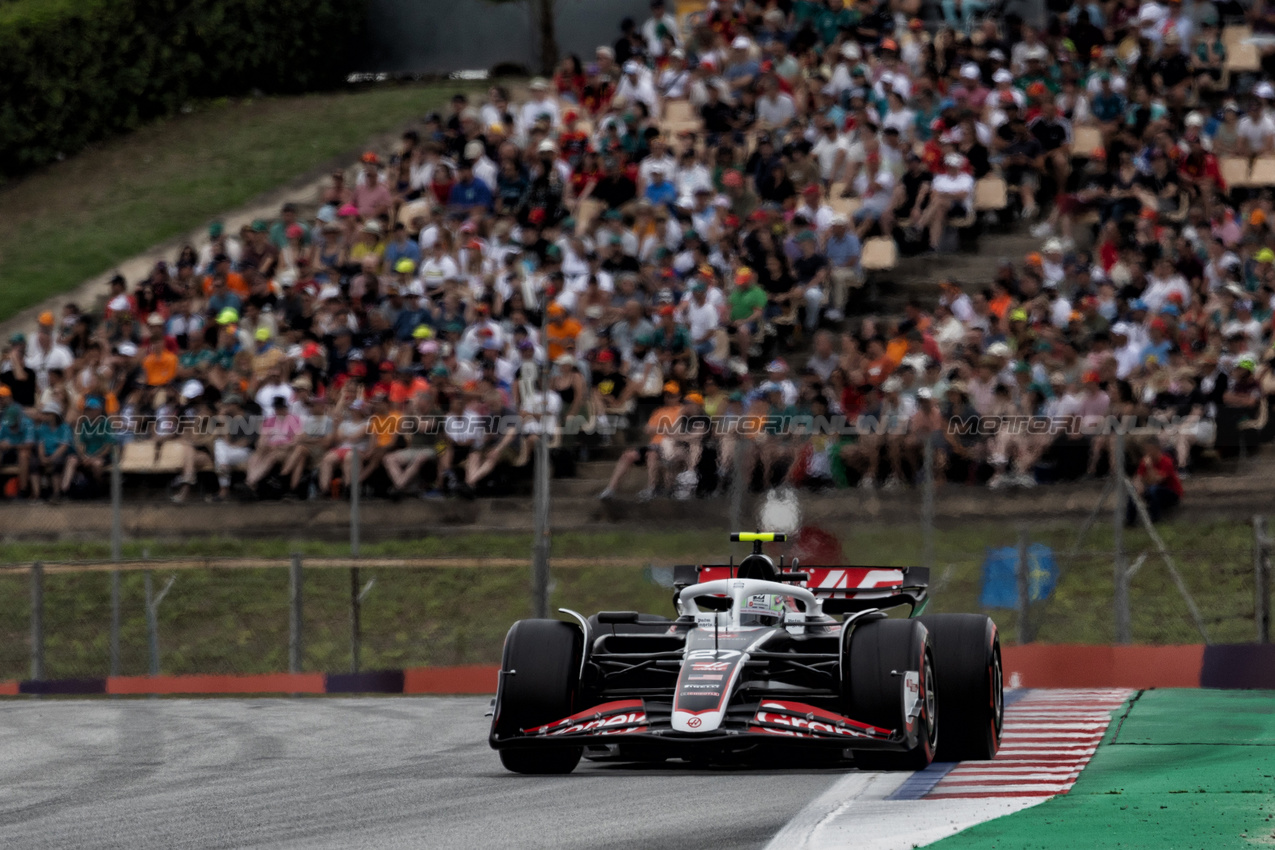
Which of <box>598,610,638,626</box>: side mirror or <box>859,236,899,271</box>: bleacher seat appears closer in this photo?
<box>598,610,638,626</box>: side mirror

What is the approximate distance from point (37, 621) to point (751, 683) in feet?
33.7

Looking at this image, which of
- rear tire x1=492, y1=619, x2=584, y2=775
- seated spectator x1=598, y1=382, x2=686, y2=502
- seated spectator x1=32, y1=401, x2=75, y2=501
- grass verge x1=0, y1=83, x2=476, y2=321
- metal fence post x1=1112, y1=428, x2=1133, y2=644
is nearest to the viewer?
rear tire x1=492, y1=619, x2=584, y2=775

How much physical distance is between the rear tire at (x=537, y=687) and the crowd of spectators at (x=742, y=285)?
6770mm

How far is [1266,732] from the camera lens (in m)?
12.0

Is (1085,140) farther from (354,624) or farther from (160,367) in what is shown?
(160,367)

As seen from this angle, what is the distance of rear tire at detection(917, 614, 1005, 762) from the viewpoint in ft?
35.0

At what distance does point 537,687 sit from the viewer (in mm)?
10258

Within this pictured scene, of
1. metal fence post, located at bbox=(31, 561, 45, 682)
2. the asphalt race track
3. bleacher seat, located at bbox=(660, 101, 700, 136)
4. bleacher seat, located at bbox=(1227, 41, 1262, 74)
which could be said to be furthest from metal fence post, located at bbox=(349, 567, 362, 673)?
bleacher seat, located at bbox=(1227, 41, 1262, 74)

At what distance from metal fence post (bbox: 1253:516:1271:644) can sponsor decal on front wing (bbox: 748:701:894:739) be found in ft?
24.5

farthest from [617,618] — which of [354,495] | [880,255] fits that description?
[880,255]

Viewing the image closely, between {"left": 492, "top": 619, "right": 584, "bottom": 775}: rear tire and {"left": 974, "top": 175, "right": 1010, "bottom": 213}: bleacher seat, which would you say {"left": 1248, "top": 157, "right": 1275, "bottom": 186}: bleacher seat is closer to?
{"left": 974, "top": 175, "right": 1010, "bottom": 213}: bleacher seat

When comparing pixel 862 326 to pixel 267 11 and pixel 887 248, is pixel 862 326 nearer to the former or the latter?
pixel 887 248

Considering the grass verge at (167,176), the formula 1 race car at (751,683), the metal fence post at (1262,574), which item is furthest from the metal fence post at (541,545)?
the grass verge at (167,176)

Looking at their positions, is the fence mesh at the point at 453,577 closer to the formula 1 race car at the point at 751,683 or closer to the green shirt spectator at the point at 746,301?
the green shirt spectator at the point at 746,301
